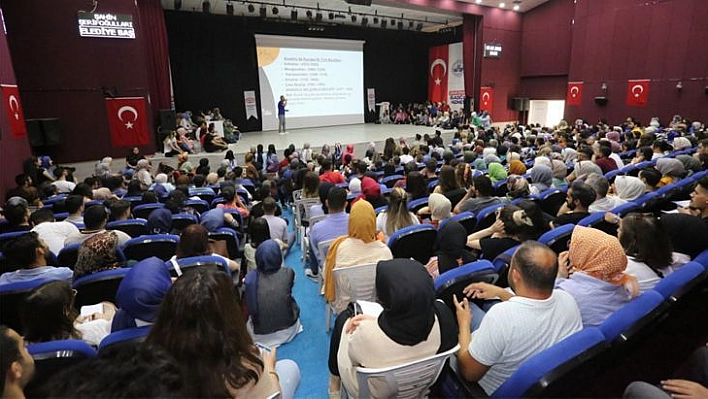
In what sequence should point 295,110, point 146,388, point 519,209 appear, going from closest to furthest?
1. point 146,388
2. point 519,209
3. point 295,110

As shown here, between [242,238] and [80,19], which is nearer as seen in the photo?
[242,238]

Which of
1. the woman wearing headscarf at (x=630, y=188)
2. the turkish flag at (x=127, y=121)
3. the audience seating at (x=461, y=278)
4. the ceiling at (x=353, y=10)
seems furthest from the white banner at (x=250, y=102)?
the audience seating at (x=461, y=278)

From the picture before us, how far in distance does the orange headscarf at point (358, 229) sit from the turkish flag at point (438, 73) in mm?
18874

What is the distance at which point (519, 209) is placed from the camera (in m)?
2.69

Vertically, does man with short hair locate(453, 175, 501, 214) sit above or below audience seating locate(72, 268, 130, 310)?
above

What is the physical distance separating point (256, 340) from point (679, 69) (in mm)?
15142

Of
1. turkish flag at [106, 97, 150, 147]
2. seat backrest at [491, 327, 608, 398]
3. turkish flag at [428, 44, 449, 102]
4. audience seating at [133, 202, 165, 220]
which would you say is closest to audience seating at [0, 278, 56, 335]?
audience seating at [133, 202, 165, 220]

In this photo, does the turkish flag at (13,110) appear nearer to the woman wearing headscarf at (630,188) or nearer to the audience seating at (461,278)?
the audience seating at (461,278)

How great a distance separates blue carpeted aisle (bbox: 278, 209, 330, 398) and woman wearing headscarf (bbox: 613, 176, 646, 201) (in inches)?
130

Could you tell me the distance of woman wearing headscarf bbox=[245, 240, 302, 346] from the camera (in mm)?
2691

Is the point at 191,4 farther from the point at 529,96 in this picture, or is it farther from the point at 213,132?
the point at 529,96

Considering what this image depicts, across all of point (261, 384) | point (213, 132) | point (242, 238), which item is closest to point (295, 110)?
point (213, 132)

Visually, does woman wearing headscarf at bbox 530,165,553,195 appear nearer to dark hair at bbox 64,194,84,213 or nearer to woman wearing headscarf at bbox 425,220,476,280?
woman wearing headscarf at bbox 425,220,476,280

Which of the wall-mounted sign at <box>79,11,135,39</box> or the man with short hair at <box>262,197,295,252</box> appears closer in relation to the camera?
the man with short hair at <box>262,197,295,252</box>
